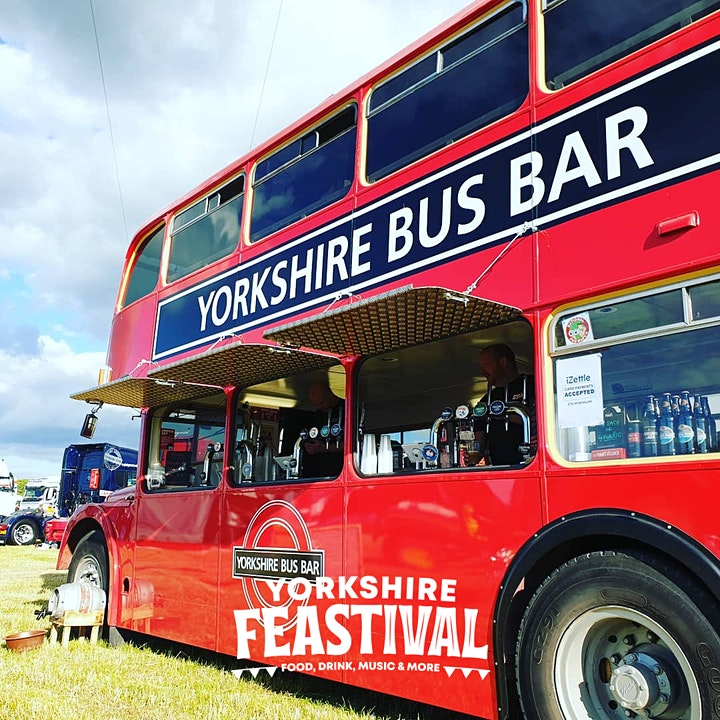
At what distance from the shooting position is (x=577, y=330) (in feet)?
11.6

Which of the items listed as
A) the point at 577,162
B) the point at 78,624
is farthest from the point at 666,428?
the point at 78,624

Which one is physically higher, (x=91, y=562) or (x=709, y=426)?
(x=709, y=426)

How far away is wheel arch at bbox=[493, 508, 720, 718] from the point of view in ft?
9.50

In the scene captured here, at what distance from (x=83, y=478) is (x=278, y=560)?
18.2 meters

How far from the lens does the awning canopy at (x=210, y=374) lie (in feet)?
16.8

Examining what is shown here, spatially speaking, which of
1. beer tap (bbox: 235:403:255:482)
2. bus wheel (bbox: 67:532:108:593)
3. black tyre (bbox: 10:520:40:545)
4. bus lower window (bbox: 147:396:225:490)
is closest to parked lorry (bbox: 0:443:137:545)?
black tyre (bbox: 10:520:40:545)

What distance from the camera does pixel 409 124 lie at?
4.74 m

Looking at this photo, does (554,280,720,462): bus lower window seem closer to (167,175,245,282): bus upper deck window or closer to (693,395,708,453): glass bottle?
(693,395,708,453): glass bottle

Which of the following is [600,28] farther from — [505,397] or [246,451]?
[246,451]

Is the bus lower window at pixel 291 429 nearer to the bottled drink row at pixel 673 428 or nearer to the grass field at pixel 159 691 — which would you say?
the grass field at pixel 159 691

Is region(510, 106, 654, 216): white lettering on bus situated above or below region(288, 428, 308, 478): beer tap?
above

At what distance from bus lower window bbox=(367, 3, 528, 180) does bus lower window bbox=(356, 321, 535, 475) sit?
1.21 meters

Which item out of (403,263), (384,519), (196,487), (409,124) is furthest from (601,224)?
(196,487)

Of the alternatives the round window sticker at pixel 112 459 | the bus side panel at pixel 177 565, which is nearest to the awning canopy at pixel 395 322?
the bus side panel at pixel 177 565
